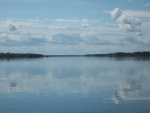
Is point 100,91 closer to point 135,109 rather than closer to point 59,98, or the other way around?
point 59,98

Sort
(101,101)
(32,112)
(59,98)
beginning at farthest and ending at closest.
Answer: (59,98)
(101,101)
(32,112)

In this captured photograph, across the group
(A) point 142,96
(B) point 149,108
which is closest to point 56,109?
(B) point 149,108

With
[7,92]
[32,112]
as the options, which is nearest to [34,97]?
[7,92]

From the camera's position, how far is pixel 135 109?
1919 centimetres

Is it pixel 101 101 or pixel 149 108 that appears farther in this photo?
pixel 101 101

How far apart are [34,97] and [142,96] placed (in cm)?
723

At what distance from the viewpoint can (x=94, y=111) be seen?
19.0m

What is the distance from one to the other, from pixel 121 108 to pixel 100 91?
300 inches

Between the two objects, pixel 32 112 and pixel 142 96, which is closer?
pixel 32 112

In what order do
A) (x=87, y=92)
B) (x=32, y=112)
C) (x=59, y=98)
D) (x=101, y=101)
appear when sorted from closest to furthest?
(x=32, y=112) → (x=101, y=101) → (x=59, y=98) → (x=87, y=92)

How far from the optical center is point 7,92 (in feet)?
89.7

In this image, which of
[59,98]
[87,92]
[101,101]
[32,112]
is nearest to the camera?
[32,112]

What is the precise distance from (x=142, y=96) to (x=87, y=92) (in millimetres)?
4564

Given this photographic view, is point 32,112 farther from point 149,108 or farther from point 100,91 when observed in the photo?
point 100,91
